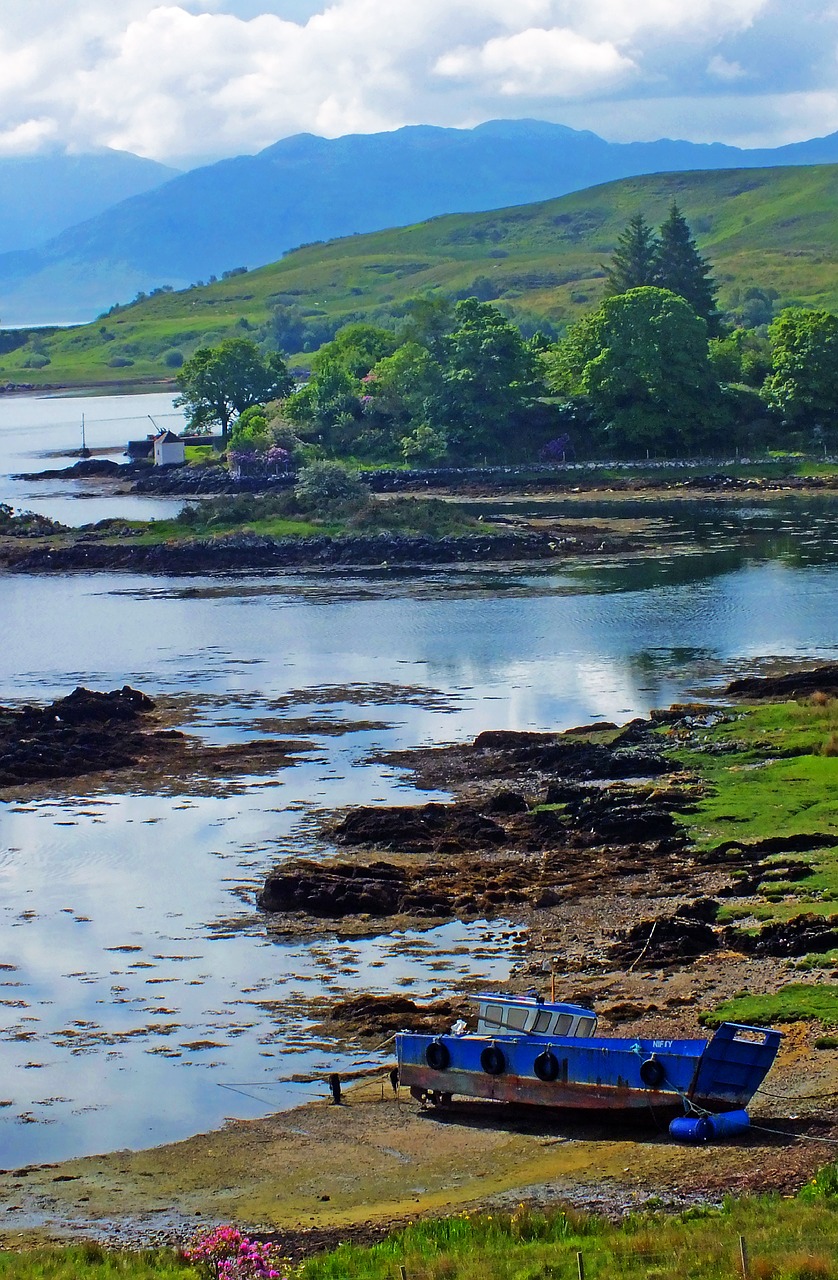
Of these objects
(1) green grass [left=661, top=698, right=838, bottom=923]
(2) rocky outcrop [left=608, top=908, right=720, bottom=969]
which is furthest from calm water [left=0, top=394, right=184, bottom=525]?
(2) rocky outcrop [left=608, top=908, right=720, bottom=969]

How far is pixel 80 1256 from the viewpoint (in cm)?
2028

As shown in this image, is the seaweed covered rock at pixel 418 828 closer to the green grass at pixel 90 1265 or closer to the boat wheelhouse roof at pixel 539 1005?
the boat wheelhouse roof at pixel 539 1005

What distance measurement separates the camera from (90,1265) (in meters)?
19.9

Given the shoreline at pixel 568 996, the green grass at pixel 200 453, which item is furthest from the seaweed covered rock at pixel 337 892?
the green grass at pixel 200 453

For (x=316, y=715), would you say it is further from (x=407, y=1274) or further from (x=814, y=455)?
(x=814, y=455)

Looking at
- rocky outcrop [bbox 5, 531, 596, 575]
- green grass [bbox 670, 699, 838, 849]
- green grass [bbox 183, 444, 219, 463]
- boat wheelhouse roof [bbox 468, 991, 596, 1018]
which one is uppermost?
green grass [bbox 183, 444, 219, 463]

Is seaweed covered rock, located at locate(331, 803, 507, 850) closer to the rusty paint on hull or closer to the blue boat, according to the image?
the blue boat

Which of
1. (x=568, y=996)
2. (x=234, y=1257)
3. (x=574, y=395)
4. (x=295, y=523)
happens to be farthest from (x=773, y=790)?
(x=574, y=395)

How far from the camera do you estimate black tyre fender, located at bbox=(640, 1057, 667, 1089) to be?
77.4ft

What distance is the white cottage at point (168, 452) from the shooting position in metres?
135

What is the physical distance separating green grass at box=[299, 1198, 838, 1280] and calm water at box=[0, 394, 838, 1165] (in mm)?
6576

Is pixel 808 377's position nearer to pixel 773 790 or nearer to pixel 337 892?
pixel 773 790

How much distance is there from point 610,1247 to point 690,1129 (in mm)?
4237

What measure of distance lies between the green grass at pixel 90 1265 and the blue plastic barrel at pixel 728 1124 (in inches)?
278
